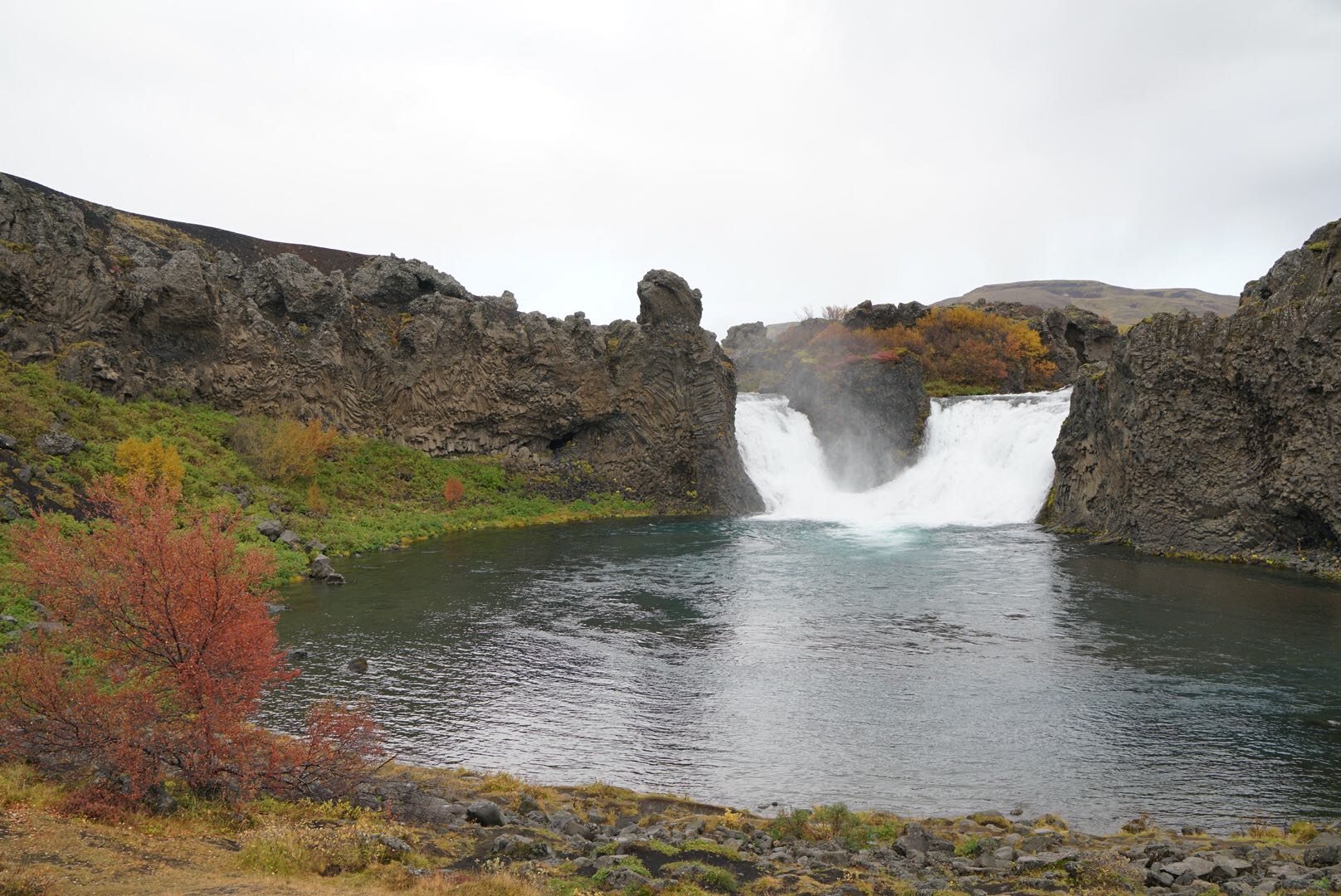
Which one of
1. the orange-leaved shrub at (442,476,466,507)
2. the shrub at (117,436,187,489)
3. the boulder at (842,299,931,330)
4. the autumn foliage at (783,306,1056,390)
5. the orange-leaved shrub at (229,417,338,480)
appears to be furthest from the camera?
the boulder at (842,299,931,330)

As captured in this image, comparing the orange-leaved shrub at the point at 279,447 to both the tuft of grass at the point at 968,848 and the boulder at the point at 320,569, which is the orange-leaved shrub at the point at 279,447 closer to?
the boulder at the point at 320,569

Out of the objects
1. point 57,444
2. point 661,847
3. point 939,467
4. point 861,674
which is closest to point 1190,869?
point 661,847

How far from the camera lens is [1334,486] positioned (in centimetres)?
3359

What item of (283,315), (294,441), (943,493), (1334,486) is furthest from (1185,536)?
(283,315)

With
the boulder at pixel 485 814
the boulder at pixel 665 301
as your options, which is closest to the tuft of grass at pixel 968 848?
the boulder at pixel 485 814

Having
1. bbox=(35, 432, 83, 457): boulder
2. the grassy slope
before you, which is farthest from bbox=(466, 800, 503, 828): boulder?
bbox=(35, 432, 83, 457): boulder

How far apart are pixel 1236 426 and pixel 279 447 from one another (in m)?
45.8

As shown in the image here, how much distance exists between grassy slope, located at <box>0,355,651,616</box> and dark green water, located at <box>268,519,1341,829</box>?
655 cm

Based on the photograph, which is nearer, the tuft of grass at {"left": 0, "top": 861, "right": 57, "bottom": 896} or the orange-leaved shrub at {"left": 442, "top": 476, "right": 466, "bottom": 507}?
the tuft of grass at {"left": 0, "top": 861, "right": 57, "bottom": 896}

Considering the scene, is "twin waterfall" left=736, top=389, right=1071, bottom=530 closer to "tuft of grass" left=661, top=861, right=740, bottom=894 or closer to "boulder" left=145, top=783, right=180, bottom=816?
"tuft of grass" left=661, top=861, right=740, bottom=894

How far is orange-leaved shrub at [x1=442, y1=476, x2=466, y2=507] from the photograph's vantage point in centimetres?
5125

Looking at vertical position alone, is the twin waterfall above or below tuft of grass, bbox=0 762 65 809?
above

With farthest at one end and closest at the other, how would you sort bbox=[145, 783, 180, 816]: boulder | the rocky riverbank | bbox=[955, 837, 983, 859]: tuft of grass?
bbox=[955, 837, 983, 859]: tuft of grass
bbox=[145, 783, 180, 816]: boulder
the rocky riverbank

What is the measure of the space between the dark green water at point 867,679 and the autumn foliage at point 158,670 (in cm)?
438
